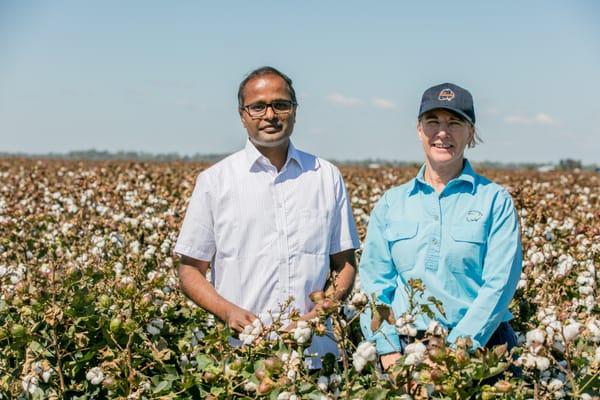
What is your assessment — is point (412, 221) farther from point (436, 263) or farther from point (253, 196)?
point (253, 196)

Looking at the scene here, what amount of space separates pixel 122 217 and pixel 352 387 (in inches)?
166

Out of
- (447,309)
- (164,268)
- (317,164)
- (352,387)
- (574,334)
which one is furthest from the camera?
(164,268)

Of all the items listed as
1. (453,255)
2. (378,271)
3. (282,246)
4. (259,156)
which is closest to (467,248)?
(453,255)

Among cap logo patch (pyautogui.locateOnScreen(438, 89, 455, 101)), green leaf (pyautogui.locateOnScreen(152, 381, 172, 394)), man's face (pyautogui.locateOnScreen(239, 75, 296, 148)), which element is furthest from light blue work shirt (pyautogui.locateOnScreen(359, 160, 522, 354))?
green leaf (pyautogui.locateOnScreen(152, 381, 172, 394))

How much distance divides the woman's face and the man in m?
0.42

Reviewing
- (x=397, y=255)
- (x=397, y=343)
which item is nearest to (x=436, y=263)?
(x=397, y=255)

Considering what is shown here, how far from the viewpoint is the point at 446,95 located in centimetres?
259

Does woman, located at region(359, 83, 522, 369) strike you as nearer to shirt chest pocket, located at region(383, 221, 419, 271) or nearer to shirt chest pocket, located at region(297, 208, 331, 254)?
shirt chest pocket, located at region(383, 221, 419, 271)

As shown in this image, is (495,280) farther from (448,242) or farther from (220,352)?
(220,352)

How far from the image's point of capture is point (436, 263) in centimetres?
256

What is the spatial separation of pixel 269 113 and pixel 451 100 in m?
0.64

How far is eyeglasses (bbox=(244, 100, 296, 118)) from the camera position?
264 cm

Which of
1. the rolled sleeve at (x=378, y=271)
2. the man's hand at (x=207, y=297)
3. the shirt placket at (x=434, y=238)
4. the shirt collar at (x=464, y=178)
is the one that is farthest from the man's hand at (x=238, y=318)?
the shirt collar at (x=464, y=178)

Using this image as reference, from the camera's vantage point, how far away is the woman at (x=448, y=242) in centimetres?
248
